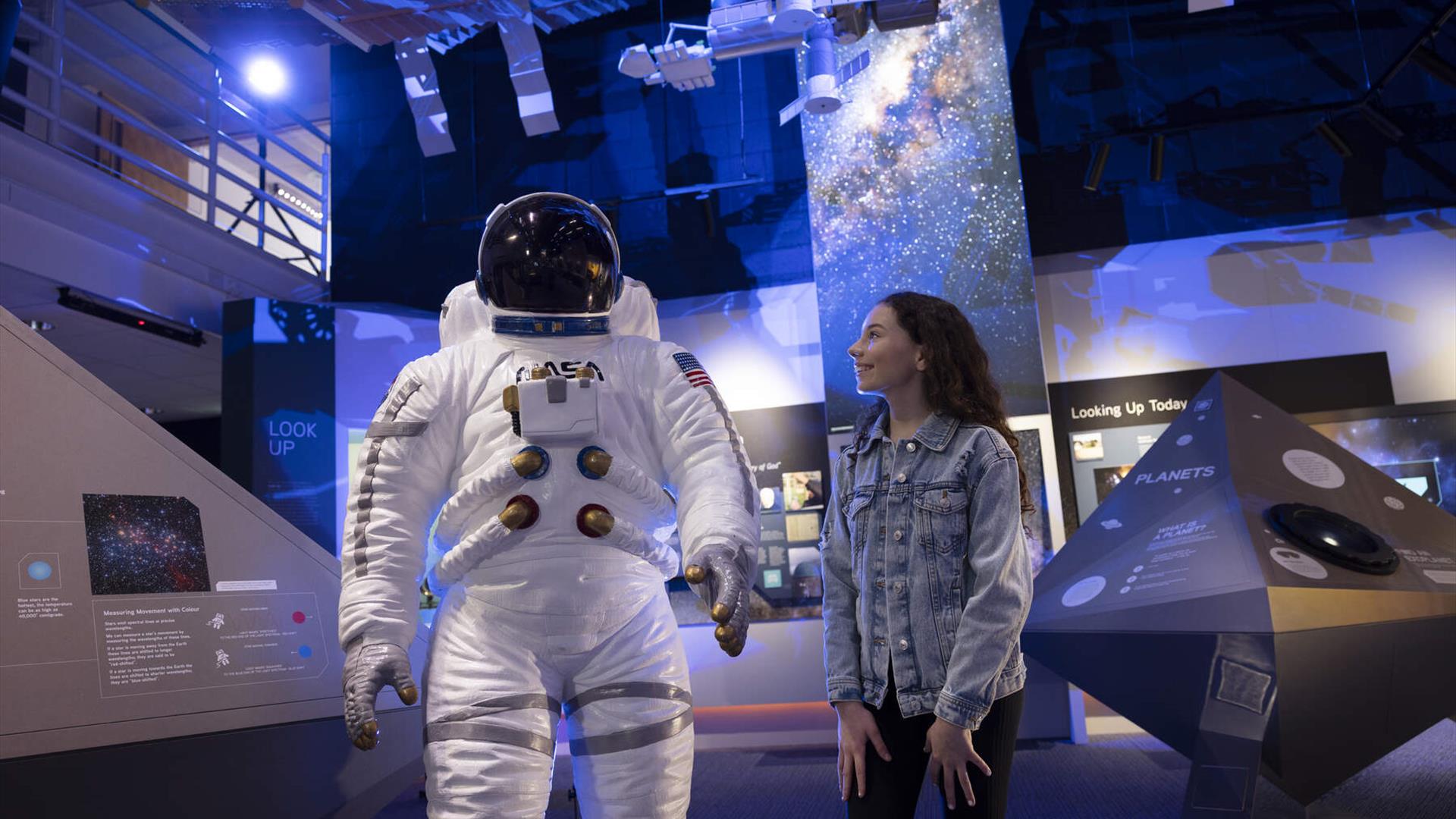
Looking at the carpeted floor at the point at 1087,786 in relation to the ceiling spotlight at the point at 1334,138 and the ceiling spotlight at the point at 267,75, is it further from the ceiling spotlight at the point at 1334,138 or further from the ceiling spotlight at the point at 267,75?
the ceiling spotlight at the point at 267,75

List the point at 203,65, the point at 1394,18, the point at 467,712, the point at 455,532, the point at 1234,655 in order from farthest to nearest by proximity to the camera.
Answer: the point at 203,65 < the point at 1394,18 < the point at 1234,655 < the point at 455,532 < the point at 467,712

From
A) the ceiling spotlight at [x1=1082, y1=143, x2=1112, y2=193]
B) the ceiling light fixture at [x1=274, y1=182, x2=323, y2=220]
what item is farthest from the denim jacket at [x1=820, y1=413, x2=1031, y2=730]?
the ceiling light fixture at [x1=274, y1=182, x2=323, y2=220]

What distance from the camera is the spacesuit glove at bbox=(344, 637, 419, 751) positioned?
1.58 m

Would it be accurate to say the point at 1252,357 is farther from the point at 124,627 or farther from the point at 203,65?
the point at 203,65

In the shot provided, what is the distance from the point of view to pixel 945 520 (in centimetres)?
162

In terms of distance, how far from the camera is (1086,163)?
639 cm

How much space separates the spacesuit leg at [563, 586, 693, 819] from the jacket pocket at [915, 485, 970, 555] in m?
0.53

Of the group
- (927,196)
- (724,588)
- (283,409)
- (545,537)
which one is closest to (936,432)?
(724,588)

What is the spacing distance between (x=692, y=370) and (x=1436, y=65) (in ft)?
18.3

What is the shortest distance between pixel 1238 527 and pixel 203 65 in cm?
810

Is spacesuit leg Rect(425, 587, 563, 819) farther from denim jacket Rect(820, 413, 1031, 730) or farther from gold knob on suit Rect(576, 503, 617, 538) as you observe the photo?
denim jacket Rect(820, 413, 1031, 730)

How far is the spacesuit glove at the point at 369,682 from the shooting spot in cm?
158

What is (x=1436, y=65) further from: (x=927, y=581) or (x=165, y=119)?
(x=165, y=119)

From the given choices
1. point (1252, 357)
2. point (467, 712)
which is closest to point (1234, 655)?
point (467, 712)
